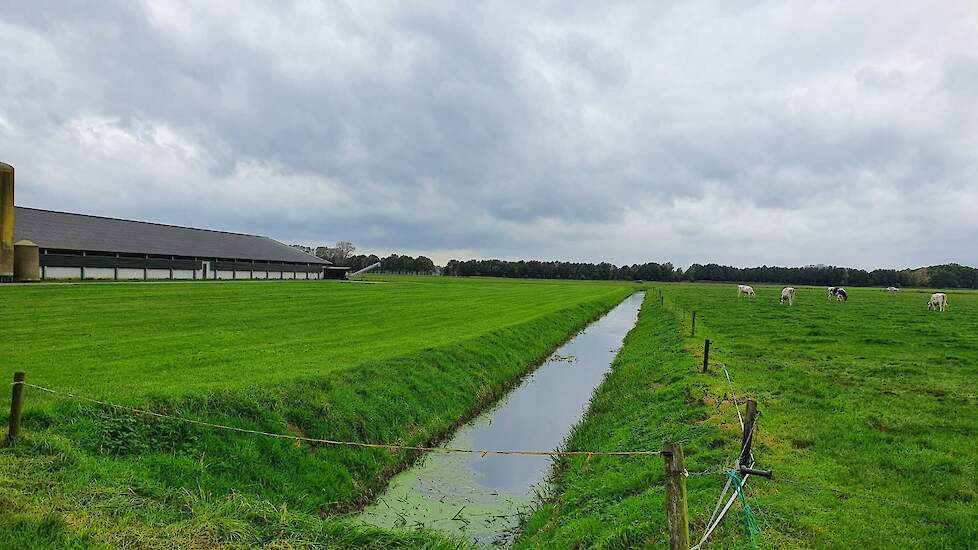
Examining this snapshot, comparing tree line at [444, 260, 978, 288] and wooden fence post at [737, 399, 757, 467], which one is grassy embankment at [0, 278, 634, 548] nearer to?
wooden fence post at [737, 399, 757, 467]

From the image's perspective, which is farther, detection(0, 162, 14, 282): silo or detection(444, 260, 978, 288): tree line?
detection(444, 260, 978, 288): tree line

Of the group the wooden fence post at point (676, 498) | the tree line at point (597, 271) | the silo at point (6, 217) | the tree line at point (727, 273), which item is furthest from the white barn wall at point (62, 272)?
the tree line at point (727, 273)

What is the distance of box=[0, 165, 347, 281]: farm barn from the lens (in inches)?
2201

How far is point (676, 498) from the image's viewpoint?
4867mm

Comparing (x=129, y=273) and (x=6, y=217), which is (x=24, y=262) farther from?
(x=129, y=273)

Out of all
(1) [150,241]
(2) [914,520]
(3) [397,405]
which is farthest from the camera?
(1) [150,241]

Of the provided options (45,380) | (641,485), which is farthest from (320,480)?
(45,380)

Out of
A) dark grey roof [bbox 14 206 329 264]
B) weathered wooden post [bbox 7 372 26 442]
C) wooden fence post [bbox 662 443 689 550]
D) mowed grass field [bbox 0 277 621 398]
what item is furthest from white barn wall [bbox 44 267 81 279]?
wooden fence post [bbox 662 443 689 550]

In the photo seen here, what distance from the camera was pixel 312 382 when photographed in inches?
527

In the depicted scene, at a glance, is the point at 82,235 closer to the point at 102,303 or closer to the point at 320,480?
the point at 102,303

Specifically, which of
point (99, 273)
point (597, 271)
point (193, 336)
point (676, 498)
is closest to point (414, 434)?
point (676, 498)

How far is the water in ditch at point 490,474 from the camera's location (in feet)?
32.6

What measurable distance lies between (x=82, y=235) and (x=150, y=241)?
30.7 ft

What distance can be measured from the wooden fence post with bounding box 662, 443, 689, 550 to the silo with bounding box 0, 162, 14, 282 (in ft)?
16.3
